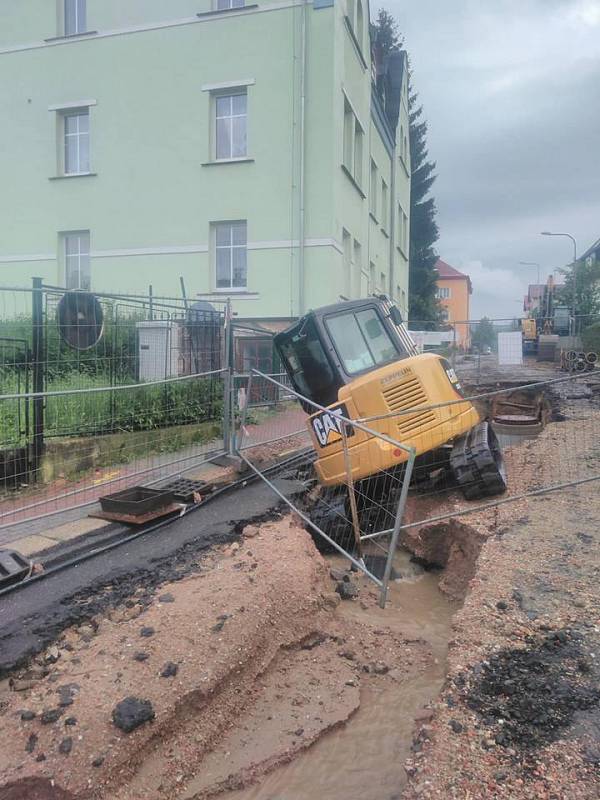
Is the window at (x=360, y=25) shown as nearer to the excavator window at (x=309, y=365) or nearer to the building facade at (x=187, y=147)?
the building facade at (x=187, y=147)

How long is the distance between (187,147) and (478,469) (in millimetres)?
13214

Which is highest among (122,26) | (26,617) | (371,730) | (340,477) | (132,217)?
(122,26)

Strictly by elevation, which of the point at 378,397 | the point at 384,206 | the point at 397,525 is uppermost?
the point at 384,206

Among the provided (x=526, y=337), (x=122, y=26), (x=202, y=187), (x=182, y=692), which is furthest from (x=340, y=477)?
(x=526, y=337)

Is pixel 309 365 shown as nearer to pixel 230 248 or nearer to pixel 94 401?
pixel 94 401

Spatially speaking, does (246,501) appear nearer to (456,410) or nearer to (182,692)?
(456,410)

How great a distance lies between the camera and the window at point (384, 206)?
24391 mm

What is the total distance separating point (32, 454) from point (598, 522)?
222 inches

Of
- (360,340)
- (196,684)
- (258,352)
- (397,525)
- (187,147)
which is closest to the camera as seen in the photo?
(196,684)

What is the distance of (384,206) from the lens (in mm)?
24875

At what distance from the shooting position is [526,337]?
108 ft

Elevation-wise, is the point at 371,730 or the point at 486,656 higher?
the point at 486,656

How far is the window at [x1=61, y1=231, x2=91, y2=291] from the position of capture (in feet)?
59.1

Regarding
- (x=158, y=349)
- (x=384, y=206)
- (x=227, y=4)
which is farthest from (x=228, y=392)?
(x=384, y=206)
